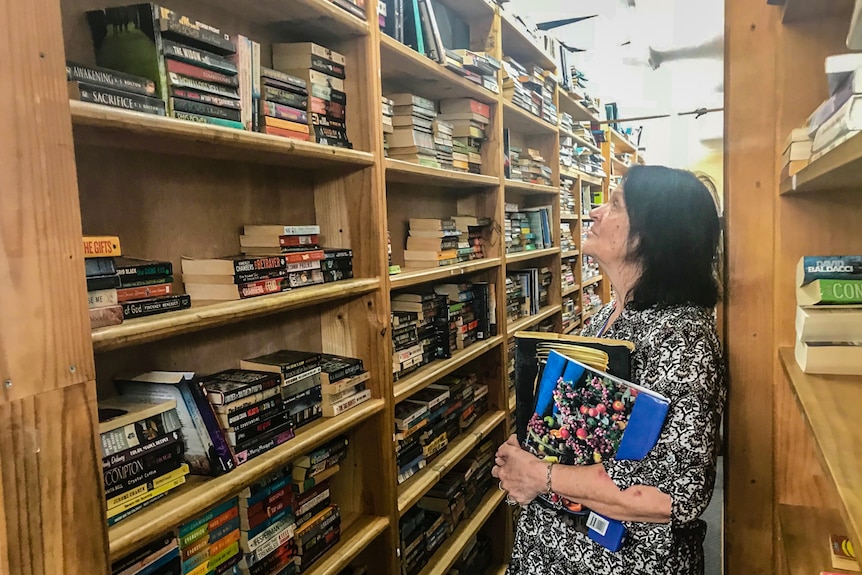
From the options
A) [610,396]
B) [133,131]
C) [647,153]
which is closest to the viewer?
[133,131]

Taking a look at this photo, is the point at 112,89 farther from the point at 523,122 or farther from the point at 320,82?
the point at 523,122

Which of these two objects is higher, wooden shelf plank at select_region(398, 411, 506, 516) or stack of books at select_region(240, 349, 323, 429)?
stack of books at select_region(240, 349, 323, 429)

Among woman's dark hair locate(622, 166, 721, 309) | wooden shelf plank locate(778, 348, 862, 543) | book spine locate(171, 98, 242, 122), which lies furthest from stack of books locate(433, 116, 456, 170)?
wooden shelf plank locate(778, 348, 862, 543)

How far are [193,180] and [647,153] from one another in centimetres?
725

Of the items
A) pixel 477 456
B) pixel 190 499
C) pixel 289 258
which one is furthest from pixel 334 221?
pixel 477 456

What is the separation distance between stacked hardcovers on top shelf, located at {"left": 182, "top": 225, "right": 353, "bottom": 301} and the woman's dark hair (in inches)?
30.8

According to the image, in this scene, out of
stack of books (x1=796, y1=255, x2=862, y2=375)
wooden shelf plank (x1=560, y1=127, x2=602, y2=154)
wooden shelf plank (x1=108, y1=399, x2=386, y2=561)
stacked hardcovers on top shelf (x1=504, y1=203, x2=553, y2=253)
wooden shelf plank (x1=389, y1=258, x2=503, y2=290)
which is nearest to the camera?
stack of books (x1=796, y1=255, x2=862, y2=375)

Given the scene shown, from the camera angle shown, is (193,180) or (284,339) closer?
(193,180)

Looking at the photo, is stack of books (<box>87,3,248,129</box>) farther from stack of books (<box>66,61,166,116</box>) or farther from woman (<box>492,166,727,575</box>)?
woman (<box>492,166,727,575</box>)

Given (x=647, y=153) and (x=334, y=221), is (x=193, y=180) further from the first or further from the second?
(x=647, y=153)

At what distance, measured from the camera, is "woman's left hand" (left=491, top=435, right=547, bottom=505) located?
1.31m

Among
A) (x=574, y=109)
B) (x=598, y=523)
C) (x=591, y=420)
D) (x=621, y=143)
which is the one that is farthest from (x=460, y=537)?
(x=621, y=143)

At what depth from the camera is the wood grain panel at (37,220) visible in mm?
716

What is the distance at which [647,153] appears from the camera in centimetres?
768
